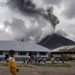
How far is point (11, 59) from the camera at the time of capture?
1542 centimetres

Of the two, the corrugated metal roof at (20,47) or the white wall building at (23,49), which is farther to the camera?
the corrugated metal roof at (20,47)

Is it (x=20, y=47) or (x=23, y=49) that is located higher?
(x=20, y=47)

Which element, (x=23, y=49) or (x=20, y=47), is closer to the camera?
(x=23, y=49)

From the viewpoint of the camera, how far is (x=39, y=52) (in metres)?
73.5

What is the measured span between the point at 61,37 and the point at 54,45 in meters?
4.41

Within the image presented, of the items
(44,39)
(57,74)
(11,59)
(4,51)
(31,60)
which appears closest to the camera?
(11,59)

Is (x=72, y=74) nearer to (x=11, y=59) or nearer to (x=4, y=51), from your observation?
(x=11, y=59)

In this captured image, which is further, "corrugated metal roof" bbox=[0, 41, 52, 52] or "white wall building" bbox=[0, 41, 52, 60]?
"corrugated metal roof" bbox=[0, 41, 52, 52]

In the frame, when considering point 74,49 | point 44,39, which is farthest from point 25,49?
point 44,39

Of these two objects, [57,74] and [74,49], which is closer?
[57,74]

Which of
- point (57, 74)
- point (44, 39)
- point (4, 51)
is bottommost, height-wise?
point (57, 74)

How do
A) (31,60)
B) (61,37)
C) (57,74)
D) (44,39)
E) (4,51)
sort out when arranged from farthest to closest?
(61,37) < (44,39) < (4,51) < (31,60) < (57,74)

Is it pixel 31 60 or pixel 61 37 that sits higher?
pixel 61 37

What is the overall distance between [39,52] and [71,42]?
77.4m
